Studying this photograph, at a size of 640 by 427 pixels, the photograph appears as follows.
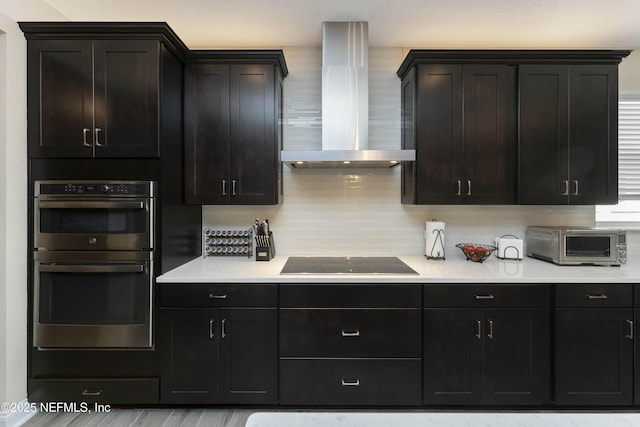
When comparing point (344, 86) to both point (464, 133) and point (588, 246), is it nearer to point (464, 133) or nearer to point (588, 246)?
point (464, 133)

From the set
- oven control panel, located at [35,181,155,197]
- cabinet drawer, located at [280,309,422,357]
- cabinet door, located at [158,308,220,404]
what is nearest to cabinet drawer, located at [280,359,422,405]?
cabinet drawer, located at [280,309,422,357]

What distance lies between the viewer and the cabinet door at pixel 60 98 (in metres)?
2.16

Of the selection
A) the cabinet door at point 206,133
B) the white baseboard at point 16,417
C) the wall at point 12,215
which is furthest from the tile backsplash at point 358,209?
the white baseboard at point 16,417

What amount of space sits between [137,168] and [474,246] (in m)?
2.55

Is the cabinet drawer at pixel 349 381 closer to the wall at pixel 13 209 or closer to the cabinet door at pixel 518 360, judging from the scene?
the cabinet door at pixel 518 360

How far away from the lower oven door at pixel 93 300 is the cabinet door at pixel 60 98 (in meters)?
0.69

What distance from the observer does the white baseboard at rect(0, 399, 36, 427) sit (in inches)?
80.3

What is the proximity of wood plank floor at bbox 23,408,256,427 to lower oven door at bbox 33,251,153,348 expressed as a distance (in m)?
0.47

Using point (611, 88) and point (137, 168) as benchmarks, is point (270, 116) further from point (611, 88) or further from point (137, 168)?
point (611, 88)

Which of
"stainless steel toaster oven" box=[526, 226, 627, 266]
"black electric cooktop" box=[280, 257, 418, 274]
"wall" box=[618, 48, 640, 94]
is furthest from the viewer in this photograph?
"wall" box=[618, 48, 640, 94]

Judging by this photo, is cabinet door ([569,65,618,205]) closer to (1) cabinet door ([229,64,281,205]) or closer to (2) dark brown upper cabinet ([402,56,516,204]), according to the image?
(2) dark brown upper cabinet ([402,56,516,204])

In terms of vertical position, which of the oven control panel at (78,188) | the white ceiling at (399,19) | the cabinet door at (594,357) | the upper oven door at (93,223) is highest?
the white ceiling at (399,19)

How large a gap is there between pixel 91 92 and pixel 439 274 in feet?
8.29

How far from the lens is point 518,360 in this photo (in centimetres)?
217
